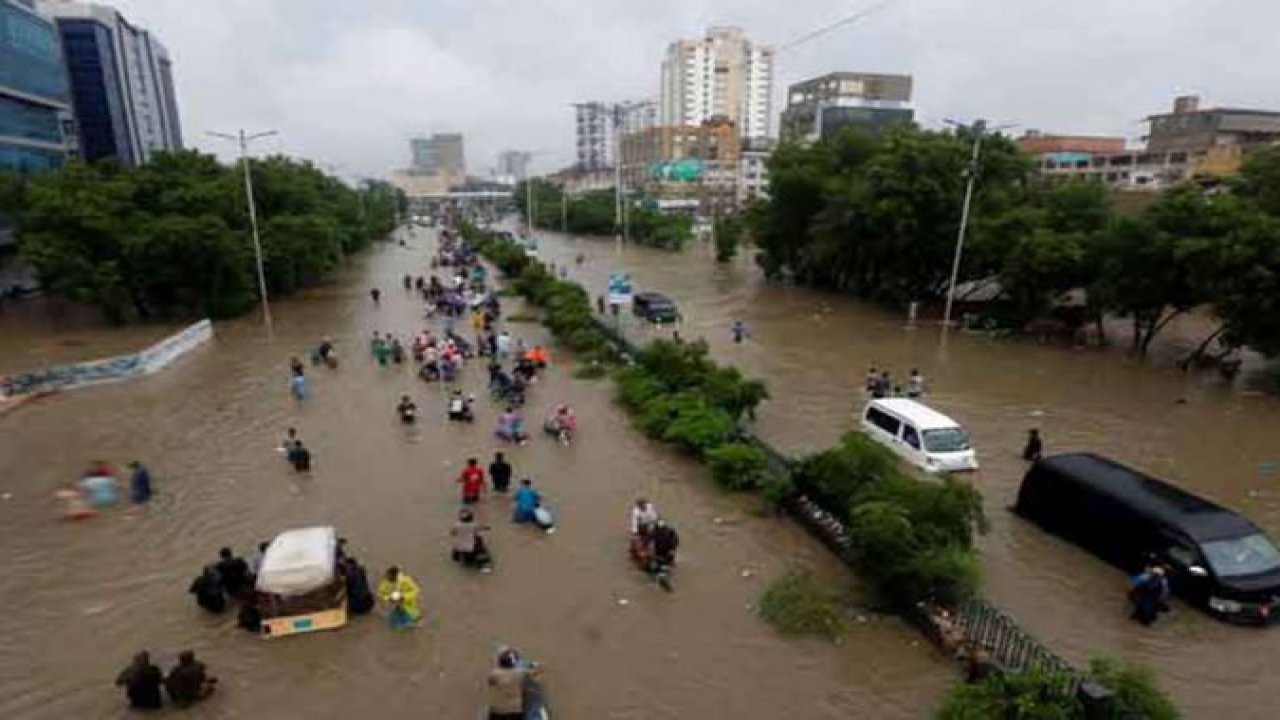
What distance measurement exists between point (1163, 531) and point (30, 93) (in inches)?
2631

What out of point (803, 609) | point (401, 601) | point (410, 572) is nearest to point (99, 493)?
point (410, 572)

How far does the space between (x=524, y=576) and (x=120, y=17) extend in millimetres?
108075

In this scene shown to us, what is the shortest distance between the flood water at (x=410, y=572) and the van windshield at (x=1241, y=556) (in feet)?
6.02

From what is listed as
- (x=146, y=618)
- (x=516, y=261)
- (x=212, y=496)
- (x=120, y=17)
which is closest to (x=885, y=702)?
(x=146, y=618)

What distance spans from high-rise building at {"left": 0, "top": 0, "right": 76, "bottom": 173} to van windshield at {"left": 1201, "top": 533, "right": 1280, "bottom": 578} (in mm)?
59605

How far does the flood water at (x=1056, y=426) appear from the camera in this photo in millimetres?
11133

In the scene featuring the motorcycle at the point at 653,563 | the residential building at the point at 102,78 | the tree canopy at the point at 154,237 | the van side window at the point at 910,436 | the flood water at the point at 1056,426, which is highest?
the residential building at the point at 102,78

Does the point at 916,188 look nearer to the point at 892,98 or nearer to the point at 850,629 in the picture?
the point at 850,629

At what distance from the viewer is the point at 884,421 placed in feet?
63.6

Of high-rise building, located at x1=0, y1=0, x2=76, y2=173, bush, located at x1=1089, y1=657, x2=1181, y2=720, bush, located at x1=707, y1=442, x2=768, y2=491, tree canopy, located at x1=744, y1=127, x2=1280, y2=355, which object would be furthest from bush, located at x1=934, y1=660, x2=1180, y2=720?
high-rise building, located at x1=0, y1=0, x2=76, y2=173

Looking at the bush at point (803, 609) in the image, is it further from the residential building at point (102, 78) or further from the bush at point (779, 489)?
the residential building at point (102, 78)

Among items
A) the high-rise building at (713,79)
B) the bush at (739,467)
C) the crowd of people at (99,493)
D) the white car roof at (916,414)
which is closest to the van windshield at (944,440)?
the white car roof at (916,414)

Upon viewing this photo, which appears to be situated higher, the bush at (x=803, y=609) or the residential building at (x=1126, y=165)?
the residential building at (x=1126, y=165)

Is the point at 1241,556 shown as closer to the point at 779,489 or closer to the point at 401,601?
the point at 779,489
